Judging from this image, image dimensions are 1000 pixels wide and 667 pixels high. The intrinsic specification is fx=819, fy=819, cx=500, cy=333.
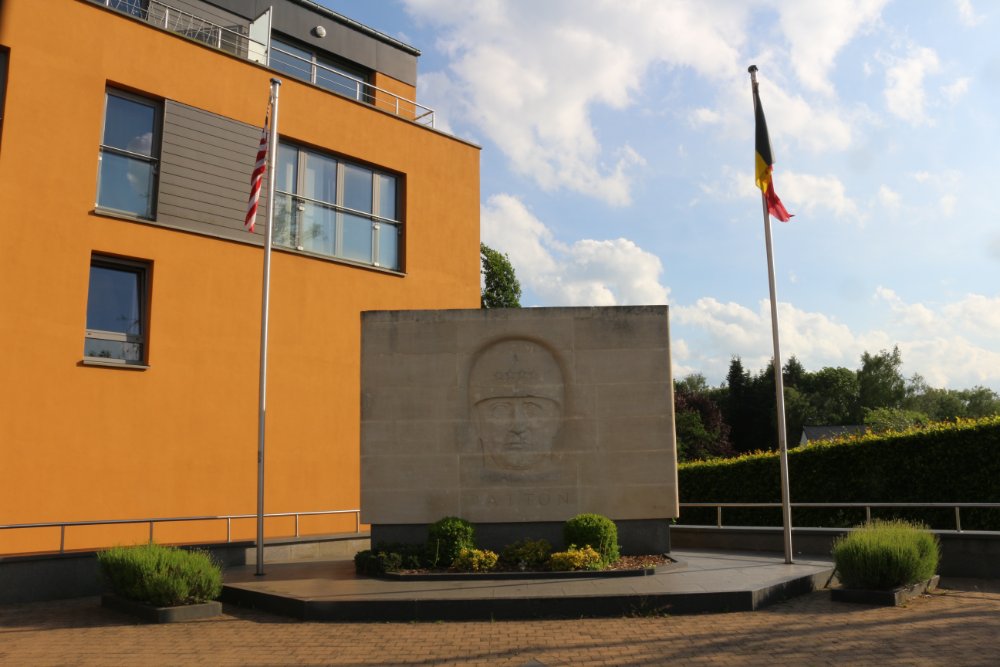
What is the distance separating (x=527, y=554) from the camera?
13.2 m

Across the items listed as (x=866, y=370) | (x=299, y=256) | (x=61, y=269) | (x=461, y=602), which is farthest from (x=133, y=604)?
(x=866, y=370)

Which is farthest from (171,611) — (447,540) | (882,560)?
(882,560)

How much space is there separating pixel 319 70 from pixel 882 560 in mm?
17822

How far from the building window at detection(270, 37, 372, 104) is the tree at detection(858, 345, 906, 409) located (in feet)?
202

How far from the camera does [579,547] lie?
1320 centimetres

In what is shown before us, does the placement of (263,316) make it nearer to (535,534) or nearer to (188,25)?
(535,534)

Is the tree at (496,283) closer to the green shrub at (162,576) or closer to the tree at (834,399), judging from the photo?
the green shrub at (162,576)

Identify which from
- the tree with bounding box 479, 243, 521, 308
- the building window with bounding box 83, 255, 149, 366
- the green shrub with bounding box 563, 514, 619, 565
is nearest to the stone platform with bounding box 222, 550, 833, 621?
the green shrub with bounding box 563, 514, 619, 565

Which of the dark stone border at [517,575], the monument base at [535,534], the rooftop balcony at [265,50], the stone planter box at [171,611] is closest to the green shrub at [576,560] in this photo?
the dark stone border at [517,575]

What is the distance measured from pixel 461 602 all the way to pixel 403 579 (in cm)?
208

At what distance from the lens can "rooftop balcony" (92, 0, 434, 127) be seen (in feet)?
61.3

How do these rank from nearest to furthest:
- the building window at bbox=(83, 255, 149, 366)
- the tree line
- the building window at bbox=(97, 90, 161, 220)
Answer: the building window at bbox=(83, 255, 149, 366), the building window at bbox=(97, 90, 161, 220), the tree line

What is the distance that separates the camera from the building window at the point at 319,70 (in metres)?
21.1

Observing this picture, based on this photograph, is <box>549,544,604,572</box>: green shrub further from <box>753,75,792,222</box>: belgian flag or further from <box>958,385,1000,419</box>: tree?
<box>958,385,1000,419</box>: tree
